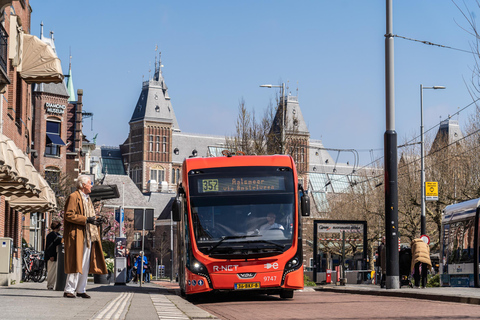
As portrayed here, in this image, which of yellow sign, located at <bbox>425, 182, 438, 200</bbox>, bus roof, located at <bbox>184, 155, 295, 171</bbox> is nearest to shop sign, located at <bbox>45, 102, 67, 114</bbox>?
yellow sign, located at <bbox>425, 182, 438, 200</bbox>

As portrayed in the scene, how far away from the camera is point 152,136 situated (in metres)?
158

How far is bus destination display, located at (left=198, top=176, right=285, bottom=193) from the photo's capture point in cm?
1653

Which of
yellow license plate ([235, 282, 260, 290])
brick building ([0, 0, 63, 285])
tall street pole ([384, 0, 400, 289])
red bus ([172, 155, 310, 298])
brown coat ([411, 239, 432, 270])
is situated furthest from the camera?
brown coat ([411, 239, 432, 270])

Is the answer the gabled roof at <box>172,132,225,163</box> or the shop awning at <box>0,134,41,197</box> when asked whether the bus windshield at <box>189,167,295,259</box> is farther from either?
the gabled roof at <box>172,132,225,163</box>

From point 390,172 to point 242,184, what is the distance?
16.0ft

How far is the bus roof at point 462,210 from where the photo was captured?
23.8 metres

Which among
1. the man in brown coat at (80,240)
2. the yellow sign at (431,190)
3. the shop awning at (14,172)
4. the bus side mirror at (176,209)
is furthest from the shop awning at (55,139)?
the man in brown coat at (80,240)

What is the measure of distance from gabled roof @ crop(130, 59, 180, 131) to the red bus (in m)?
137

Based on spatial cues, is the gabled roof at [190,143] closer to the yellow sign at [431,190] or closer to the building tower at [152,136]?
the building tower at [152,136]

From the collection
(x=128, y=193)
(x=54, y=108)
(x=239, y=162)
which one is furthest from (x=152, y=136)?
(x=239, y=162)

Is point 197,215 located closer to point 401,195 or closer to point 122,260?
point 122,260

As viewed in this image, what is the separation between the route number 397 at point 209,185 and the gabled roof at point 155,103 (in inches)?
5407

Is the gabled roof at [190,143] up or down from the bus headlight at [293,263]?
up

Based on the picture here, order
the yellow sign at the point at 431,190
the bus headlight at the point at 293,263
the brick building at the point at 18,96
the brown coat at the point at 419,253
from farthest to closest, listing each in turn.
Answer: the yellow sign at the point at 431,190
the brown coat at the point at 419,253
the brick building at the point at 18,96
the bus headlight at the point at 293,263
